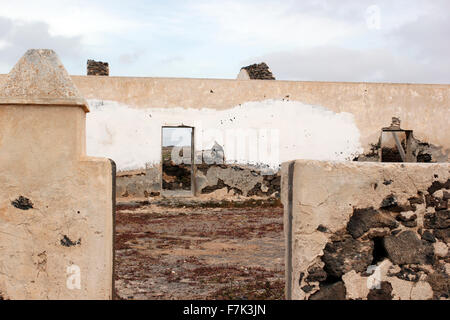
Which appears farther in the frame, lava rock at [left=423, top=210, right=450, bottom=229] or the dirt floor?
the dirt floor

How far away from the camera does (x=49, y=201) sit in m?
3.33

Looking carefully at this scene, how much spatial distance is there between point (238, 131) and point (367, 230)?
9.37 metres

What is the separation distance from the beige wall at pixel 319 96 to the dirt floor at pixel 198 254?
2.96 metres

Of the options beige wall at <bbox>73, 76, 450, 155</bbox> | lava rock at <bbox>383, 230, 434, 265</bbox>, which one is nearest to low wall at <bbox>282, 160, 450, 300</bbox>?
lava rock at <bbox>383, 230, 434, 265</bbox>

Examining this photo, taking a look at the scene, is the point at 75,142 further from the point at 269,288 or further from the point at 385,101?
the point at 385,101

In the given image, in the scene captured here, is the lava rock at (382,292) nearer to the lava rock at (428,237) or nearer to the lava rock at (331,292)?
the lava rock at (331,292)

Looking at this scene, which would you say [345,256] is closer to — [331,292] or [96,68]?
[331,292]

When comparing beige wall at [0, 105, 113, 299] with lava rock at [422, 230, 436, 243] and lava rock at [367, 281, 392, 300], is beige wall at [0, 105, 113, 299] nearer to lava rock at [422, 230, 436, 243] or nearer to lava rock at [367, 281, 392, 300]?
lava rock at [367, 281, 392, 300]

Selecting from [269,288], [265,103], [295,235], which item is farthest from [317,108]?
[295,235]

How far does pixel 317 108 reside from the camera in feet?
42.7

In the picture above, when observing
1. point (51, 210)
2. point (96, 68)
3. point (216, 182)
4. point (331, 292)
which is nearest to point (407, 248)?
point (331, 292)

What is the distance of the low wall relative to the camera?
3381 mm

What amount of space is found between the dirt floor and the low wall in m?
1.43

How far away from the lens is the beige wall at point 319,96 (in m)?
12.3
